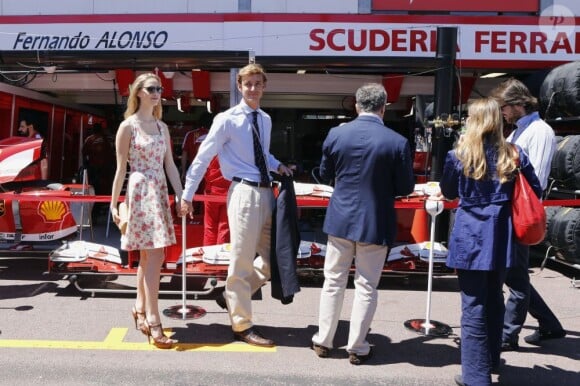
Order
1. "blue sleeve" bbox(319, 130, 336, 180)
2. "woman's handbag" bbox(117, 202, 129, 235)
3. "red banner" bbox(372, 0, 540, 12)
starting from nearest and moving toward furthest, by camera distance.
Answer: "blue sleeve" bbox(319, 130, 336, 180) < "woman's handbag" bbox(117, 202, 129, 235) < "red banner" bbox(372, 0, 540, 12)

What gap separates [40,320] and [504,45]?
306 inches

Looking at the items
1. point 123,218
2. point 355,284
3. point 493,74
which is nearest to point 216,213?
point 123,218

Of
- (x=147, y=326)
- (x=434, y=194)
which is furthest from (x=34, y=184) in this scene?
(x=434, y=194)

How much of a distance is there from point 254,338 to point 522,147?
7.79 feet

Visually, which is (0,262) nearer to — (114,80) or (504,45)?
(114,80)

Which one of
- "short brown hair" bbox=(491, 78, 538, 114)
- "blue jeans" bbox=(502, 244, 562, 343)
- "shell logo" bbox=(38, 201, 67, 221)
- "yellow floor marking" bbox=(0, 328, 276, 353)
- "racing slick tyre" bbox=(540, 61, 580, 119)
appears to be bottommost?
"yellow floor marking" bbox=(0, 328, 276, 353)

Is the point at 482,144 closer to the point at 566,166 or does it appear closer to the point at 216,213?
the point at 216,213

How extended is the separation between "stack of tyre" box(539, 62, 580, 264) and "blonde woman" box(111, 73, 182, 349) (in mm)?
4608

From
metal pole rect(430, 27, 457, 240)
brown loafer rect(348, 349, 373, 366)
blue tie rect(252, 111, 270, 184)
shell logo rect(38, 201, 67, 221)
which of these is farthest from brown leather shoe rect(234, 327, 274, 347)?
metal pole rect(430, 27, 457, 240)

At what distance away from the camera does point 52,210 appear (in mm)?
6184

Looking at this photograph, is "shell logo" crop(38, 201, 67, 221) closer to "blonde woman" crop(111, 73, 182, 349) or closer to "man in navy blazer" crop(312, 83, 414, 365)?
"blonde woman" crop(111, 73, 182, 349)

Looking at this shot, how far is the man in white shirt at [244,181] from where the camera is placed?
3.77 metres

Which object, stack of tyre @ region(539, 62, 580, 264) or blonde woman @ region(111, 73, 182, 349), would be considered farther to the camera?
stack of tyre @ region(539, 62, 580, 264)

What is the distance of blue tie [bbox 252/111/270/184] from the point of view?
3.85 m
